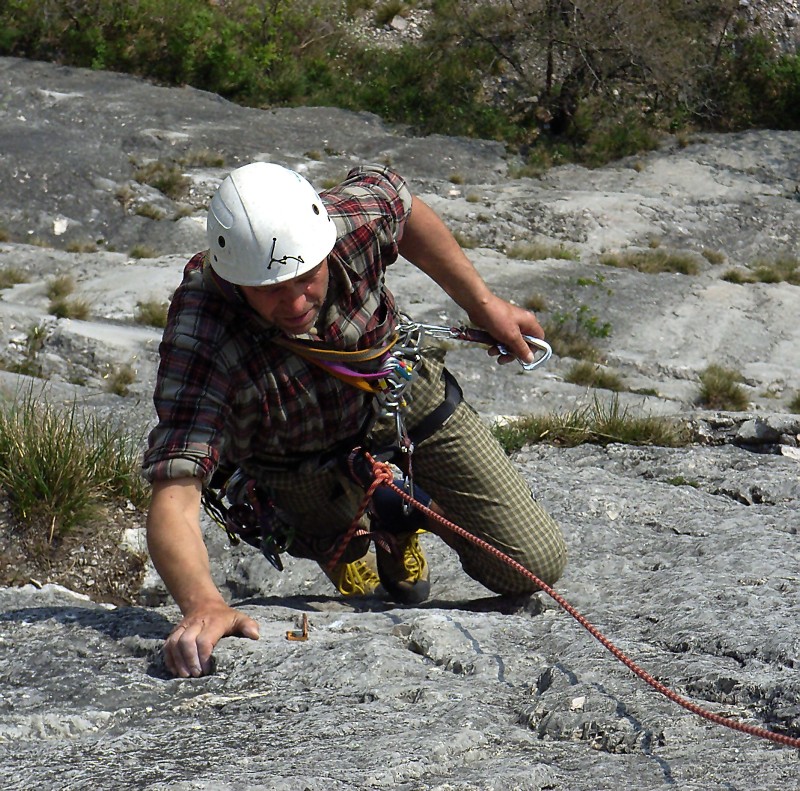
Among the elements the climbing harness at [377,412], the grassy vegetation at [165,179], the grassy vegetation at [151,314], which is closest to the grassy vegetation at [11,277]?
the grassy vegetation at [151,314]

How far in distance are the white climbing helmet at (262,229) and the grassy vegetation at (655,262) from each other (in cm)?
1010

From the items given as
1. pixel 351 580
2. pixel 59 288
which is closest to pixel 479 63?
pixel 59 288

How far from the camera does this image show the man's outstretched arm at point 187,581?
279cm

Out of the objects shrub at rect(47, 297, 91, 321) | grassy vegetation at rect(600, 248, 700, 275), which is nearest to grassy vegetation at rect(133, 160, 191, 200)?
shrub at rect(47, 297, 91, 321)

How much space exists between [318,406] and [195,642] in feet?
3.06

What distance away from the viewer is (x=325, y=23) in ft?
64.7

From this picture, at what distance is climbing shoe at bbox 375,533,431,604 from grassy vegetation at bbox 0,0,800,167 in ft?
42.9

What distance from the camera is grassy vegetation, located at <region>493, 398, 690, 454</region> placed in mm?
6328

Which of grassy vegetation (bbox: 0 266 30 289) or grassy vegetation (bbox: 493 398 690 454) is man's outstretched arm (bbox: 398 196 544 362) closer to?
grassy vegetation (bbox: 493 398 690 454)

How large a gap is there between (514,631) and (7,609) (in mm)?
1642

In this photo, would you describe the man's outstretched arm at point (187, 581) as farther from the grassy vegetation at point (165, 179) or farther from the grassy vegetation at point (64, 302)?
the grassy vegetation at point (165, 179)

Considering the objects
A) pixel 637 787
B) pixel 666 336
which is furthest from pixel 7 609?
pixel 666 336

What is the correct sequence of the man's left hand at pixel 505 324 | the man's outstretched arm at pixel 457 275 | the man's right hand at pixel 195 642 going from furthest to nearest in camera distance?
1. the man's left hand at pixel 505 324
2. the man's outstretched arm at pixel 457 275
3. the man's right hand at pixel 195 642

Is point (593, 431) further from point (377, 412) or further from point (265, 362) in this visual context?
point (265, 362)
